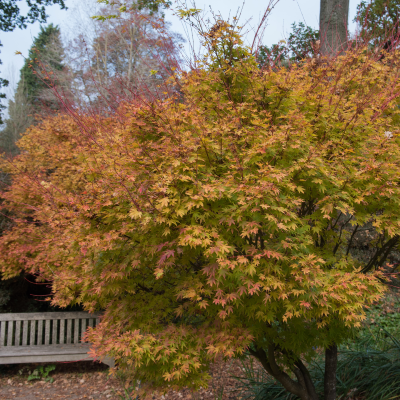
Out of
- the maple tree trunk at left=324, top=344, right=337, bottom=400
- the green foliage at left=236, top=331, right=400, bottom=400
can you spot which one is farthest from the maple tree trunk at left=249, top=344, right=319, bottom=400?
the green foliage at left=236, top=331, right=400, bottom=400

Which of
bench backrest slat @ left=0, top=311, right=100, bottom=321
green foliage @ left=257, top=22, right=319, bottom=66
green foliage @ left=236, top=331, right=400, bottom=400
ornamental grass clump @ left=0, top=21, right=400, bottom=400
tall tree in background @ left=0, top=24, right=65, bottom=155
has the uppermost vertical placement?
tall tree in background @ left=0, top=24, right=65, bottom=155

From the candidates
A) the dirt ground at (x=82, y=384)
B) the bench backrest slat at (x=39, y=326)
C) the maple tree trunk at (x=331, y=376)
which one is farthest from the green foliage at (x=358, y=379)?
the bench backrest slat at (x=39, y=326)

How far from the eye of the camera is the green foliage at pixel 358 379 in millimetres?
4000

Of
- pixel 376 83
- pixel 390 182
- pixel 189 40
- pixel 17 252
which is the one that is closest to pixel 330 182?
pixel 390 182

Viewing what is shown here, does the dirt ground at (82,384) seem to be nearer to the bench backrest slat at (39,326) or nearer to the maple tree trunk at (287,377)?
the bench backrest slat at (39,326)

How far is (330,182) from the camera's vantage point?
2.88m

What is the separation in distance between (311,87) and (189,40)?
4.59ft

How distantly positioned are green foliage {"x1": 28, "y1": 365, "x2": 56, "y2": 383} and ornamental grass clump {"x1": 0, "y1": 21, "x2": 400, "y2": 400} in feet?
16.5

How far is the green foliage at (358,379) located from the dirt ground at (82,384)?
0.71 metres

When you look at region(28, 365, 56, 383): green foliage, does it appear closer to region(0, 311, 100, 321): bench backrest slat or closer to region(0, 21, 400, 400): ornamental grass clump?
region(0, 311, 100, 321): bench backrest slat

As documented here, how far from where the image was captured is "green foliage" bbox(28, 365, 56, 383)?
7117mm

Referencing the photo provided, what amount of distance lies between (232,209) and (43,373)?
22.8ft

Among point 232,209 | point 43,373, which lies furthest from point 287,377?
point 43,373

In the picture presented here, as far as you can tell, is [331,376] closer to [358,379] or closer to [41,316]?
[358,379]
